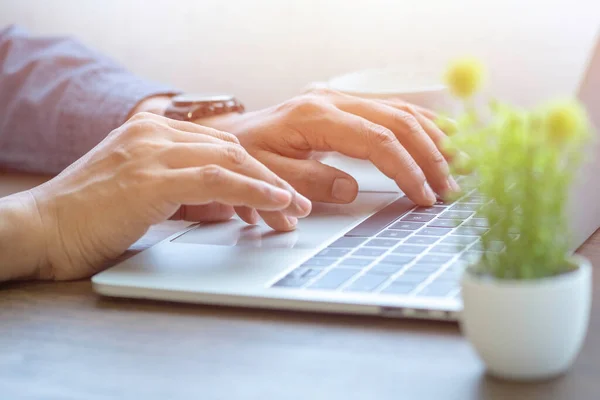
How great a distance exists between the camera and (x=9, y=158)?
123 centimetres

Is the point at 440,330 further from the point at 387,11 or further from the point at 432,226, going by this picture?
the point at 387,11

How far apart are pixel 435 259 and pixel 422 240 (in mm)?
65

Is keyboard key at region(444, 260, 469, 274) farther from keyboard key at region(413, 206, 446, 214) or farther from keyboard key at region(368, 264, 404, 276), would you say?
keyboard key at region(413, 206, 446, 214)

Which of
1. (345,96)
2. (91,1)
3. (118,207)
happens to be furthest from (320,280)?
(91,1)

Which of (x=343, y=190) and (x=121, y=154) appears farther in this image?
(x=343, y=190)

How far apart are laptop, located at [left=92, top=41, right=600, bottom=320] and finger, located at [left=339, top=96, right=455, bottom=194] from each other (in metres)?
0.04

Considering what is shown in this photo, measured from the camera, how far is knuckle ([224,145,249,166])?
69 centimetres

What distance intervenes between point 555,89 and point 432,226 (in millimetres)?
592

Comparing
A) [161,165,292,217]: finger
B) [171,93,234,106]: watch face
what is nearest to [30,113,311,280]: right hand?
[161,165,292,217]: finger

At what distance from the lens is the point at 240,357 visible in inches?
20.3

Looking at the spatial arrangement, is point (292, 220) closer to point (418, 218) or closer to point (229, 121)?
point (418, 218)

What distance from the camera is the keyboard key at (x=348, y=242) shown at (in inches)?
27.3

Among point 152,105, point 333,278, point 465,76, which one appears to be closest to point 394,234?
point 333,278

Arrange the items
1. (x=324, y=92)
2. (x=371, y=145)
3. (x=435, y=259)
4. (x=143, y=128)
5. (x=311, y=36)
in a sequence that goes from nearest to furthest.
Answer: (x=435, y=259)
(x=143, y=128)
(x=371, y=145)
(x=324, y=92)
(x=311, y=36)
